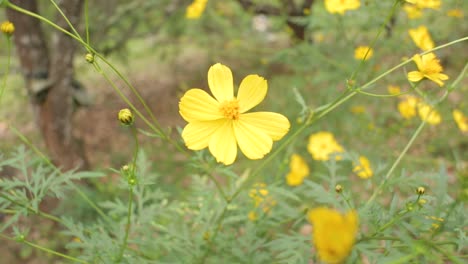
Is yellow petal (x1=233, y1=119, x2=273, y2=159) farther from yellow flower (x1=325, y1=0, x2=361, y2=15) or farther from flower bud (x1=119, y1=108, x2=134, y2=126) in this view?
yellow flower (x1=325, y1=0, x2=361, y2=15)

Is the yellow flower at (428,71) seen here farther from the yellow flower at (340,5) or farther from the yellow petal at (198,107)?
the yellow flower at (340,5)

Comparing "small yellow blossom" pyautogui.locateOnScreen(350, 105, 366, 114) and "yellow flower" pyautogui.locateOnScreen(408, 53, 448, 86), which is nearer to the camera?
"yellow flower" pyautogui.locateOnScreen(408, 53, 448, 86)

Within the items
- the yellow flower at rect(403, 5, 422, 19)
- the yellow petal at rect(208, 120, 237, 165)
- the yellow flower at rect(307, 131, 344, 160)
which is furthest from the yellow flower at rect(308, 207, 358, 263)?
the yellow flower at rect(403, 5, 422, 19)

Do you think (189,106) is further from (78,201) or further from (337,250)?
(78,201)

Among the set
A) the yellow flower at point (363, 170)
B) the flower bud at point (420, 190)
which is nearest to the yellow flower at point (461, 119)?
the yellow flower at point (363, 170)

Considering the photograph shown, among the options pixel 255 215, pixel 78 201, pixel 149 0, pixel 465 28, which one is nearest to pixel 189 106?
pixel 255 215

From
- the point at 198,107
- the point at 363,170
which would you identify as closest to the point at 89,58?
the point at 198,107

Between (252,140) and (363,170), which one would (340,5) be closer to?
(363,170)
